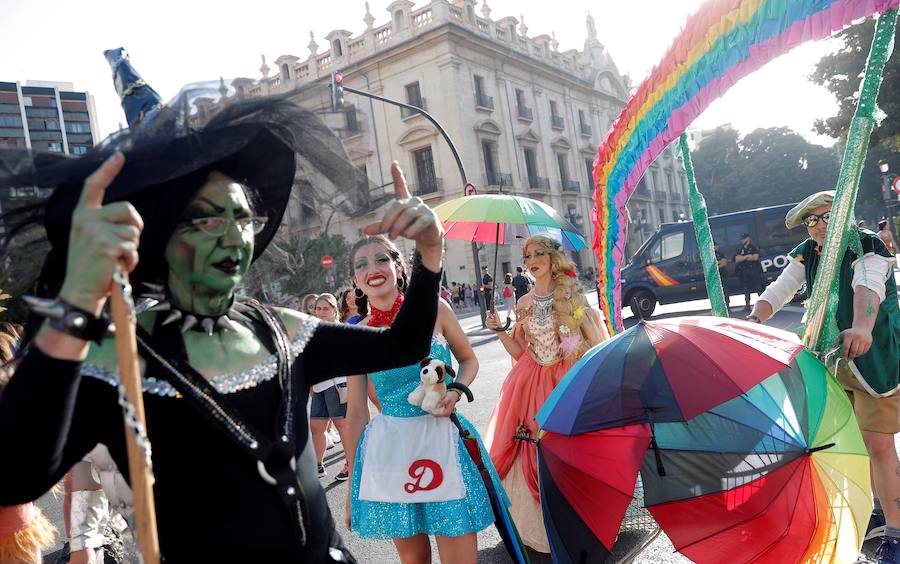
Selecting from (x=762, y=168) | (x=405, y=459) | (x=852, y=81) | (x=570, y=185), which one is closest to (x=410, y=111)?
(x=570, y=185)

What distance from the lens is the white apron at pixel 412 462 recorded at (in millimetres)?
2680

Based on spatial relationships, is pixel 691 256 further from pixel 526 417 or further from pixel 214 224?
pixel 214 224

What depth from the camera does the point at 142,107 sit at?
1568mm

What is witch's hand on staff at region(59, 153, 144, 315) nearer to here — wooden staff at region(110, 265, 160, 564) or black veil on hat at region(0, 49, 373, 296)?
wooden staff at region(110, 265, 160, 564)

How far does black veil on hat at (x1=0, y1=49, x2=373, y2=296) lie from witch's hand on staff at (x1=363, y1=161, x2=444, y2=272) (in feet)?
→ 0.40

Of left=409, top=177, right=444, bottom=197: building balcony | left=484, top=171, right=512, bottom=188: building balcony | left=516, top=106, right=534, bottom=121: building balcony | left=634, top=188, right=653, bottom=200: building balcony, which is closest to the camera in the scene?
left=409, top=177, right=444, bottom=197: building balcony

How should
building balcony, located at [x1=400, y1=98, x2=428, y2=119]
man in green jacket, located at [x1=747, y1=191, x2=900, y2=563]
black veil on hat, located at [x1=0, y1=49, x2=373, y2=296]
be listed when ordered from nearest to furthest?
black veil on hat, located at [x1=0, y1=49, x2=373, y2=296], man in green jacket, located at [x1=747, y1=191, x2=900, y2=563], building balcony, located at [x1=400, y1=98, x2=428, y2=119]

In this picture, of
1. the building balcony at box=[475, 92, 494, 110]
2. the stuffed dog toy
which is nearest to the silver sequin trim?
the stuffed dog toy

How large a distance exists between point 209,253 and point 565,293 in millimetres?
3153

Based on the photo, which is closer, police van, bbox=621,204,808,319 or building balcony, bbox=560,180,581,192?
police van, bbox=621,204,808,319

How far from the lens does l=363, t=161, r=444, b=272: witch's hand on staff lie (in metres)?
1.55

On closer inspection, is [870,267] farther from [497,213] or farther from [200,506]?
[200,506]

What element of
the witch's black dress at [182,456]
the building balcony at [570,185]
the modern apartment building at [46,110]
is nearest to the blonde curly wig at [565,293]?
the witch's black dress at [182,456]

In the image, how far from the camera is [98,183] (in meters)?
1.10
